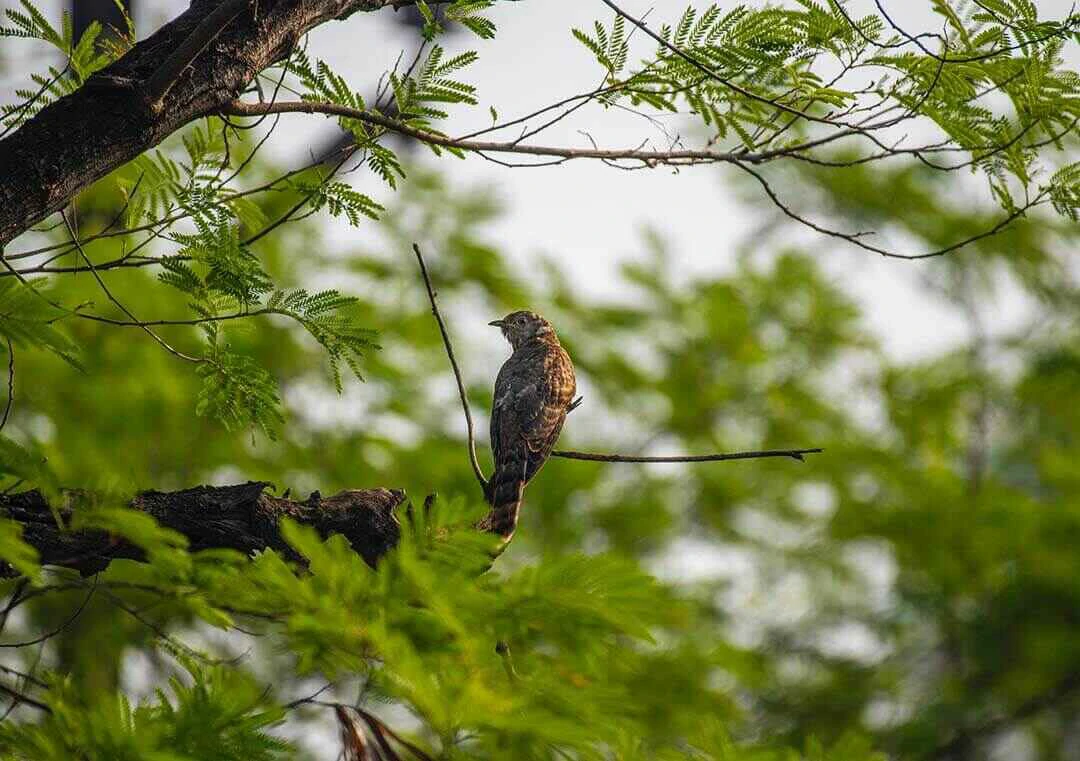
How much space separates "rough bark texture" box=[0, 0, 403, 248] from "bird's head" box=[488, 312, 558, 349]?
422 cm

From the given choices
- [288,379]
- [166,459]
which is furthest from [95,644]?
[288,379]

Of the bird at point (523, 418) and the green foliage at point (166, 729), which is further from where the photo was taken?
the bird at point (523, 418)

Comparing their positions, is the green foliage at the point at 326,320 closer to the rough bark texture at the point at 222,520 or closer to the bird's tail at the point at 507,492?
the rough bark texture at the point at 222,520

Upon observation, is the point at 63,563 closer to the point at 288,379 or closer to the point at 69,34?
the point at 69,34

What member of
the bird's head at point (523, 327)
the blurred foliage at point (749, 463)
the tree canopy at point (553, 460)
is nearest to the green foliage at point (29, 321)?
the tree canopy at point (553, 460)

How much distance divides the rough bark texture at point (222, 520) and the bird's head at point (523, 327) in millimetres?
3892

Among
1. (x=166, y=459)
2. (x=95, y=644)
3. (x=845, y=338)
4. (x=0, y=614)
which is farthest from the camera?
(x=845, y=338)

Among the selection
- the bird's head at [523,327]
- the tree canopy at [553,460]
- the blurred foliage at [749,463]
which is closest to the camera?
the tree canopy at [553,460]

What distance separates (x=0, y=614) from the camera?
366 cm

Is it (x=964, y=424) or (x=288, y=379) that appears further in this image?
(x=964, y=424)

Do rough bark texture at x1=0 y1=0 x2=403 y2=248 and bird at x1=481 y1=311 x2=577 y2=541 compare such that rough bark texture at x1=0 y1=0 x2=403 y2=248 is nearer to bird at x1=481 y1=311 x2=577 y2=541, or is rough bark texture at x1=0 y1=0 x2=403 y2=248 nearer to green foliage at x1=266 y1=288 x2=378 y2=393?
green foliage at x1=266 y1=288 x2=378 y2=393

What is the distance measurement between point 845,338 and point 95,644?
859 cm

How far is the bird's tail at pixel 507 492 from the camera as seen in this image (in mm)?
5215

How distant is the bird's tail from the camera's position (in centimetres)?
521
